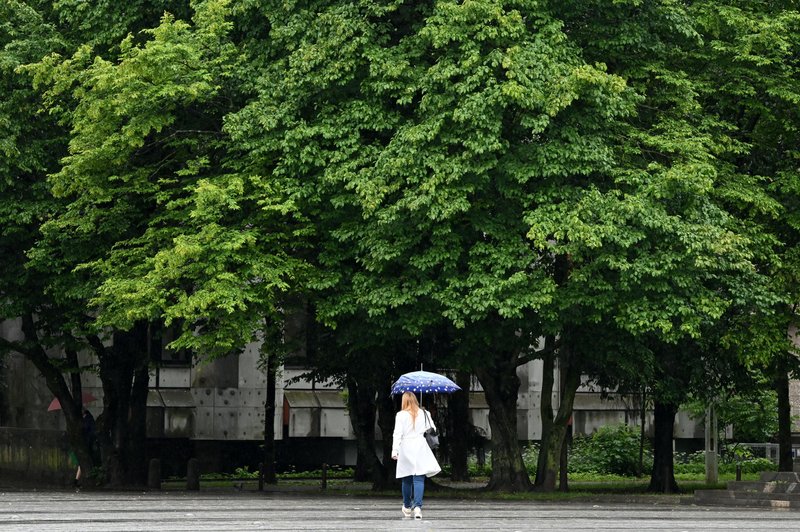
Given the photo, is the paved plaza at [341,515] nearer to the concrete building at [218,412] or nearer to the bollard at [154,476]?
the bollard at [154,476]

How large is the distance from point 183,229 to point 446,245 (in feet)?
15.3

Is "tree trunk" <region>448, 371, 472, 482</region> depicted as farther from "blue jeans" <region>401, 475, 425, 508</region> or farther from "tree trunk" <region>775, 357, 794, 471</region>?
"blue jeans" <region>401, 475, 425, 508</region>

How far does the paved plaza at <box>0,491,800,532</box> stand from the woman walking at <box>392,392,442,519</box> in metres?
0.37

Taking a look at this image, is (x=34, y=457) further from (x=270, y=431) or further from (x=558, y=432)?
(x=558, y=432)

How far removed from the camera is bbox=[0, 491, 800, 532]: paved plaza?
54.8 feet

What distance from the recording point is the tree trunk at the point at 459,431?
107ft

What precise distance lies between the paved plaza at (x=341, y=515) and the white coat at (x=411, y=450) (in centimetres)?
66

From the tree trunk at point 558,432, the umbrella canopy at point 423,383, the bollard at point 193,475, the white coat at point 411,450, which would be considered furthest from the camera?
Answer: the bollard at point 193,475

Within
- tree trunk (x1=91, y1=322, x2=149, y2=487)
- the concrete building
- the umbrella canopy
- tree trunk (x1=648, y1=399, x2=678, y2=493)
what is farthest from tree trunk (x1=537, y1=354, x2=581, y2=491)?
the concrete building

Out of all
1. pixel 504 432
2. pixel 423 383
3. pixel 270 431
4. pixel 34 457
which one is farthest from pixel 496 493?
pixel 34 457

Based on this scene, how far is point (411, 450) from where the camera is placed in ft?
56.3

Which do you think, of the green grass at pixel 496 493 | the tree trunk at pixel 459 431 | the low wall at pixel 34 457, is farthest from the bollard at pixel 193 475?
the tree trunk at pixel 459 431

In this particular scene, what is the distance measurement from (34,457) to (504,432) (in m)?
13.9

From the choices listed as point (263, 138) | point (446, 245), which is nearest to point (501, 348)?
point (446, 245)
